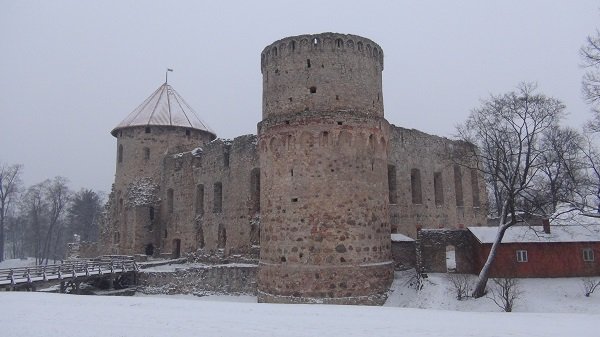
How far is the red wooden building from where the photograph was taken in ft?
66.2

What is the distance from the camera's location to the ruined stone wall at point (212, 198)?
86.9 ft

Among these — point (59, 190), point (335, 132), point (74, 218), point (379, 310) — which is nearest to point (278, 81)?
point (335, 132)

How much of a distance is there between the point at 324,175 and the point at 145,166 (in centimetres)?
1900

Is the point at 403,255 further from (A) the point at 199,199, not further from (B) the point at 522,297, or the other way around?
(A) the point at 199,199

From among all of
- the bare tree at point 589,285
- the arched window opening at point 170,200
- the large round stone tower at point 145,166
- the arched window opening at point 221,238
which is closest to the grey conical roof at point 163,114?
the large round stone tower at point 145,166

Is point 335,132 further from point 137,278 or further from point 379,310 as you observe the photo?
point 137,278

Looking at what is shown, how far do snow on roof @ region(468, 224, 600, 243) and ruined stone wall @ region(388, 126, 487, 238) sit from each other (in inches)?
170

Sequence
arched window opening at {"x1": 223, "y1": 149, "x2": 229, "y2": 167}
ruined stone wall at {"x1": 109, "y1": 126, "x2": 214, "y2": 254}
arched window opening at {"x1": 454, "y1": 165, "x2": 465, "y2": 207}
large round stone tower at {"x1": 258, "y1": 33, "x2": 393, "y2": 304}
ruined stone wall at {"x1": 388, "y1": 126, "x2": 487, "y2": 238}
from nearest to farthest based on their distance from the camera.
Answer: large round stone tower at {"x1": 258, "y1": 33, "x2": 393, "y2": 304}, ruined stone wall at {"x1": 388, "y1": 126, "x2": 487, "y2": 238}, arched window opening at {"x1": 223, "y1": 149, "x2": 229, "y2": 167}, arched window opening at {"x1": 454, "y1": 165, "x2": 465, "y2": 207}, ruined stone wall at {"x1": 109, "y1": 126, "x2": 214, "y2": 254}

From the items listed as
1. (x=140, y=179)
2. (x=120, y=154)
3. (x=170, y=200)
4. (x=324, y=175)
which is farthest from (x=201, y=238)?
(x=324, y=175)

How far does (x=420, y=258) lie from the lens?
2108 cm

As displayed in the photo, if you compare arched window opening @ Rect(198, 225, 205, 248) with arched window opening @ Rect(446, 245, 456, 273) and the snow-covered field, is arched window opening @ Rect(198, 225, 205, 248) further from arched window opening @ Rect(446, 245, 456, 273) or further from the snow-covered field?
arched window opening @ Rect(446, 245, 456, 273)

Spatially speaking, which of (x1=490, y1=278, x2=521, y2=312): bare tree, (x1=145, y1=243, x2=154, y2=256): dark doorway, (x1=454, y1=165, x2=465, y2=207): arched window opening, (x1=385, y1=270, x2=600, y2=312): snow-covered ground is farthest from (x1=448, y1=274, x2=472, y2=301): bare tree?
(x1=145, y1=243, x2=154, y2=256): dark doorway

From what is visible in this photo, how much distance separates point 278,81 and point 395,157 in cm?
940

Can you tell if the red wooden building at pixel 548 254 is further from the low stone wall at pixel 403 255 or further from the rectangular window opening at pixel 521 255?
the low stone wall at pixel 403 255
